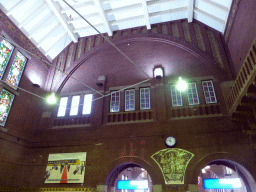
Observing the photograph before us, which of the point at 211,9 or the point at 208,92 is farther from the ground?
the point at 211,9

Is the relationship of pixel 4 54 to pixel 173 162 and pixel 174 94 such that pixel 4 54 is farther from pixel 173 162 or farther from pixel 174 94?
pixel 173 162

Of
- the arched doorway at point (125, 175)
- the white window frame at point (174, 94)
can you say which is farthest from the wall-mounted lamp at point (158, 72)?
the arched doorway at point (125, 175)

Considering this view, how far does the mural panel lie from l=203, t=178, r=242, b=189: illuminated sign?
1375mm

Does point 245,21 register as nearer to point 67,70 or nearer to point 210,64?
point 210,64

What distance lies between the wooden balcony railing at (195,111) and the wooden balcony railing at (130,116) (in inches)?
54.2

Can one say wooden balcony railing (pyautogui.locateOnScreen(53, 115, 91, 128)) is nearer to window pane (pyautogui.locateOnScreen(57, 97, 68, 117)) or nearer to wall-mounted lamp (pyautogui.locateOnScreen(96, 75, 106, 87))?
window pane (pyautogui.locateOnScreen(57, 97, 68, 117))

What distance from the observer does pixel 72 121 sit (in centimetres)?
1143

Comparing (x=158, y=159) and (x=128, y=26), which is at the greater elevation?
(x=128, y=26)

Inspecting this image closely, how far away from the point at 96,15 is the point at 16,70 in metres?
6.29

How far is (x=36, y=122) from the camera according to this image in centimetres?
1195

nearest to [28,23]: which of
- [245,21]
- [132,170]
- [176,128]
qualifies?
[176,128]

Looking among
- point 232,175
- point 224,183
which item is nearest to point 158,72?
point 224,183

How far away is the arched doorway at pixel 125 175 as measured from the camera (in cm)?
995

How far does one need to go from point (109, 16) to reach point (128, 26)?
5.13ft
